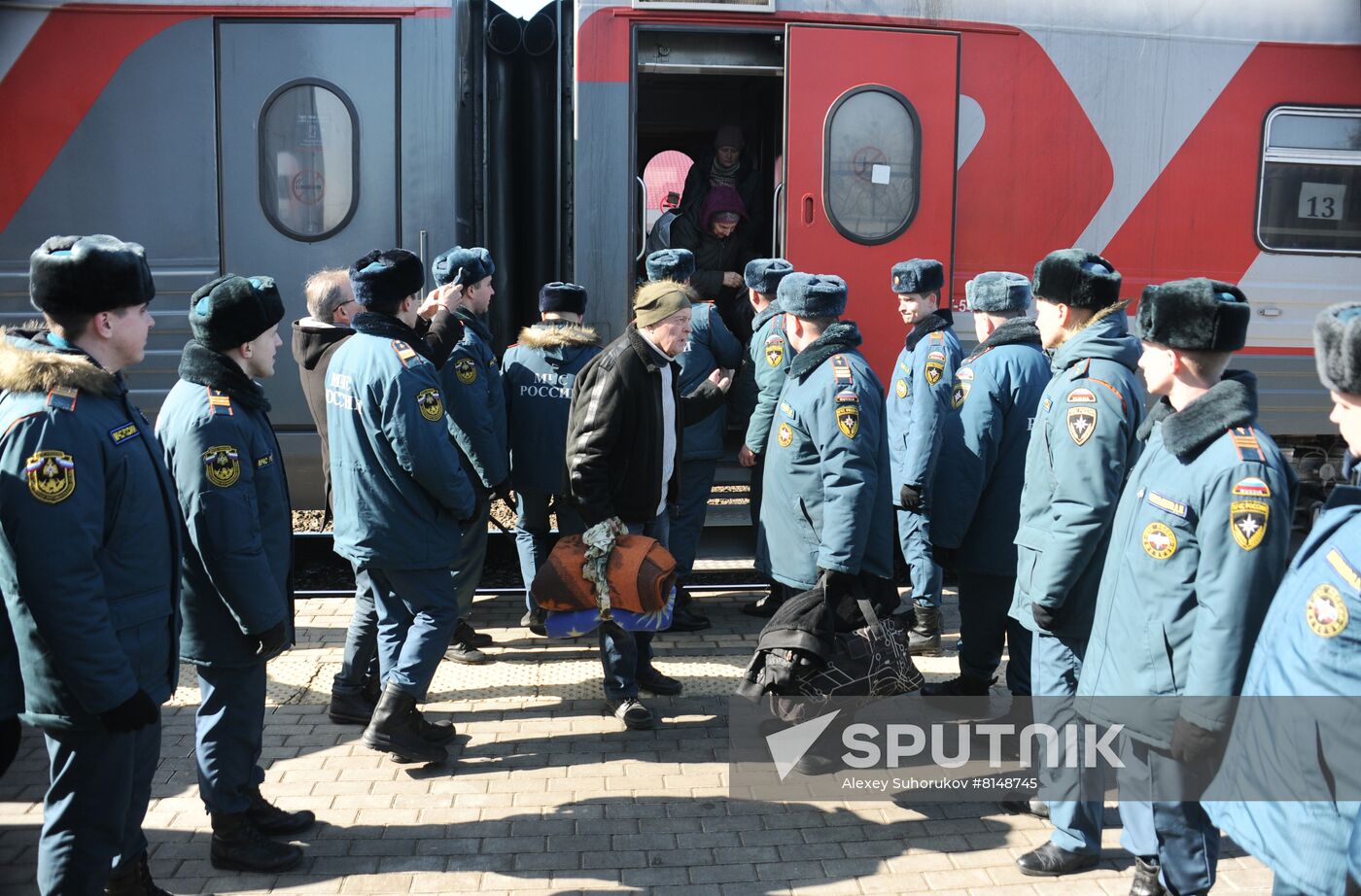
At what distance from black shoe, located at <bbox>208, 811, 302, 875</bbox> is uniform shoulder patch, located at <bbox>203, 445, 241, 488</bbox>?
1056 mm

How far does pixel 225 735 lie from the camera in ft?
11.0

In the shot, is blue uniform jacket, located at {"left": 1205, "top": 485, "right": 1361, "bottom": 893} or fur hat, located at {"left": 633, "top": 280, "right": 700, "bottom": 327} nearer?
blue uniform jacket, located at {"left": 1205, "top": 485, "right": 1361, "bottom": 893}

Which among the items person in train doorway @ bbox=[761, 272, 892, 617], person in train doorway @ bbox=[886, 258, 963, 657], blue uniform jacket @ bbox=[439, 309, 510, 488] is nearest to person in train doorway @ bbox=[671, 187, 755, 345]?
person in train doorway @ bbox=[886, 258, 963, 657]

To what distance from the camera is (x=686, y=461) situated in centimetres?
597

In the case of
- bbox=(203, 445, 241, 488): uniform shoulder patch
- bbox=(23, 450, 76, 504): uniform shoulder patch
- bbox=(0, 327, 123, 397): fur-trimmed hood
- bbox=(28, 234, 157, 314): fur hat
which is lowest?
bbox=(203, 445, 241, 488): uniform shoulder patch

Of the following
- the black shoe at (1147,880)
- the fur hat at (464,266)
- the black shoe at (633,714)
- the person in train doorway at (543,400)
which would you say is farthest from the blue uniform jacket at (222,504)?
the black shoe at (1147,880)

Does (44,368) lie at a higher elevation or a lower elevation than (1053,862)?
higher

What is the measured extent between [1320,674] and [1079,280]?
1.77 m

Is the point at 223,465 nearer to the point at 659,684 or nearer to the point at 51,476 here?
the point at 51,476

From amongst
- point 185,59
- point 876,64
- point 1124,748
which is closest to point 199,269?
point 185,59

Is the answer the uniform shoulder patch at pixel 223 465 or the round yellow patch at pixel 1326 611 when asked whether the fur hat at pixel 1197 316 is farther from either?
the uniform shoulder patch at pixel 223 465

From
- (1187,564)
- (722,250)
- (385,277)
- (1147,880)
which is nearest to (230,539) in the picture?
(385,277)

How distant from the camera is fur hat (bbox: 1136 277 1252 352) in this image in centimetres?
281

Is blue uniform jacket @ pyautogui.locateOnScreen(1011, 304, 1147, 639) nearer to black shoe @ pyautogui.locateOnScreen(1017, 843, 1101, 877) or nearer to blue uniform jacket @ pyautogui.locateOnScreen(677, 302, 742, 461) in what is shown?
black shoe @ pyautogui.locateOnScreen(1017, 843, 1101, 877)
